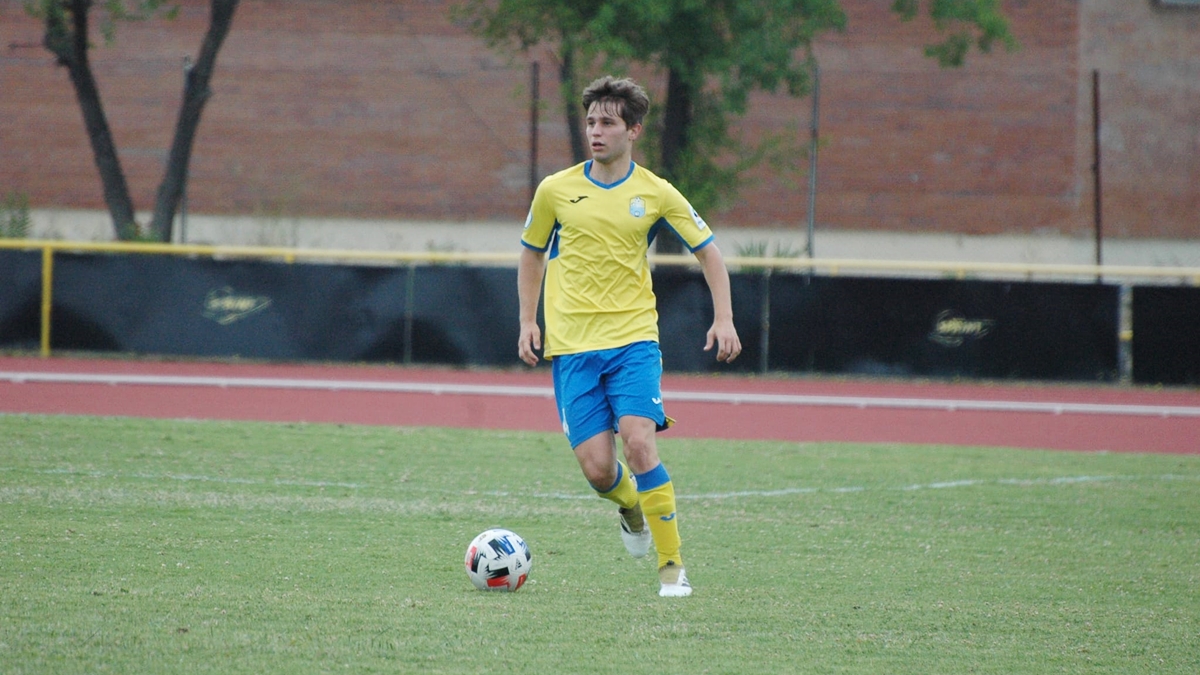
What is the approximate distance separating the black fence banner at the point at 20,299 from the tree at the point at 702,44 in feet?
27.1

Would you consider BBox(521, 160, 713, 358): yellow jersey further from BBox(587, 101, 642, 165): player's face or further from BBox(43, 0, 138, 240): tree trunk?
BBox(43, 0, 138, 240): tree trunk

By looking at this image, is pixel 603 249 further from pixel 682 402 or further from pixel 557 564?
pixel 682 402

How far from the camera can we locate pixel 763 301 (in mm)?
17172

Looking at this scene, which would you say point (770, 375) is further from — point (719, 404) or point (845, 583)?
point (845, 583)

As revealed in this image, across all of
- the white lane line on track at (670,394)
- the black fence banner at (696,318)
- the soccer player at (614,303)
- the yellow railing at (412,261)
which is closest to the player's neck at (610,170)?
the soccer player at (614,303)

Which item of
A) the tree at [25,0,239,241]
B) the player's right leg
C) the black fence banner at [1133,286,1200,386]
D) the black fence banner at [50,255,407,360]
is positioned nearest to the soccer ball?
the player's right leg

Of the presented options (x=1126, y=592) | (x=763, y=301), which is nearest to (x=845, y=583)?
(x=1126, y=592)

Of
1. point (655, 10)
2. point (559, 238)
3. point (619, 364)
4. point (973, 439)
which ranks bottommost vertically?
point (973, 439)

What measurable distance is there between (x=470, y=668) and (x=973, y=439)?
9084 mm

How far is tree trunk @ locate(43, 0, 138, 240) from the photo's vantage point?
21062 mm

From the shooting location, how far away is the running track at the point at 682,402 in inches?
491

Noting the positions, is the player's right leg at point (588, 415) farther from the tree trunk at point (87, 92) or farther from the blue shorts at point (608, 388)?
the tree trunk at point (87, 92)

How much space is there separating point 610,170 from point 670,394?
9.62m

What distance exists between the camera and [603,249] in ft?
18.5
